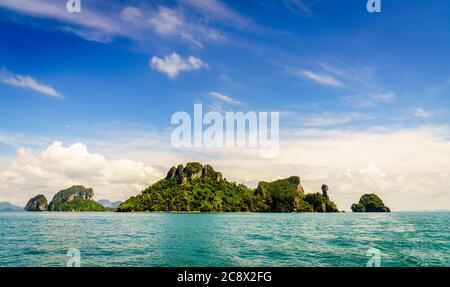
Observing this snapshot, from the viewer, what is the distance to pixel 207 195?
111 m

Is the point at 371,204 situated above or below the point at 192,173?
below

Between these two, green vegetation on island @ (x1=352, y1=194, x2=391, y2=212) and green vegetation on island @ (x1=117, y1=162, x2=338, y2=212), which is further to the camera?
green vegetation on island @ (x1=352, y1=194, x2=391, y2=212)

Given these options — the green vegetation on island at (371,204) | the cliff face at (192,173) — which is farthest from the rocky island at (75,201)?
the green vegetation on island at (371,204)

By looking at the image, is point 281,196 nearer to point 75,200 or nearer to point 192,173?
point 192,173

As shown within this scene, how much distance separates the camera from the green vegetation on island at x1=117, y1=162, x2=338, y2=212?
351 feet

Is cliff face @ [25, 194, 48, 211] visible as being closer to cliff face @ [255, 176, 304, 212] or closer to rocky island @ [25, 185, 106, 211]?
rocky island @ [25, 185, 106, 211]

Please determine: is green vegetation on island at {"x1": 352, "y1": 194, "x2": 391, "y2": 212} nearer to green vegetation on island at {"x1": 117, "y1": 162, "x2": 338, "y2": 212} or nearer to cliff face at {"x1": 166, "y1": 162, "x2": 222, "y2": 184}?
green vegetation on island at {"x1": 117, "y1": 162, "x2": 338, "y2": 212}

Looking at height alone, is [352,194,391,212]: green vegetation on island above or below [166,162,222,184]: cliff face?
below

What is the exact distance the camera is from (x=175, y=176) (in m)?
113

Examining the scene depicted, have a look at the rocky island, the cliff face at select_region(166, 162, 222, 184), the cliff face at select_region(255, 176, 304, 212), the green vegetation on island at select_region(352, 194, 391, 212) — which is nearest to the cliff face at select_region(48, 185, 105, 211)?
the rocky island

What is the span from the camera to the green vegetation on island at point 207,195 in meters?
107

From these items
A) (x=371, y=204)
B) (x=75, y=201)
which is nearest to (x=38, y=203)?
(x=75, y=201)
